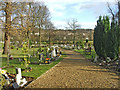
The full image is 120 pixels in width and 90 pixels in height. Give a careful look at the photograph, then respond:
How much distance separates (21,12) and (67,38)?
118 feet

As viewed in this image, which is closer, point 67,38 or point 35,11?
point 35,11

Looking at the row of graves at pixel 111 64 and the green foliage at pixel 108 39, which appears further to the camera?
the green foliage at pixel 108 39

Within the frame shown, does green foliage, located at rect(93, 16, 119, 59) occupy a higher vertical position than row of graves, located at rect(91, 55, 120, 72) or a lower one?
higher

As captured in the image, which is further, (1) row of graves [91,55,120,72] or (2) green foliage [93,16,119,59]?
(2) green foliage [93,16,119,59]

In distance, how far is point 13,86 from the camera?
5582 mm

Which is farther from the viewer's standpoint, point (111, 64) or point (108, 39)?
point (108, 39)

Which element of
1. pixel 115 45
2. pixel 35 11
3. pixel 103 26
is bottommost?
pixel 115 45

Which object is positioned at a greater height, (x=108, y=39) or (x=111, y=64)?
(x=108, y=39)

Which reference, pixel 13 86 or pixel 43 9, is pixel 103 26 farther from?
pixel 43 9

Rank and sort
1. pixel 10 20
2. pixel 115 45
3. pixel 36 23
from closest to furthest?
pixel 115 45, pixel 10 20, pixel 36 23

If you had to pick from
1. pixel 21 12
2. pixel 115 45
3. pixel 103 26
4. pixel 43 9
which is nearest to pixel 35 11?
pixel 43 9

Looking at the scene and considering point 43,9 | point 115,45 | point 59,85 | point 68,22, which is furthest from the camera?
point 68,22

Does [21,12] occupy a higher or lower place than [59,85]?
higher

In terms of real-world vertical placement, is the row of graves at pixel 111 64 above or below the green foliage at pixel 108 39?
below
